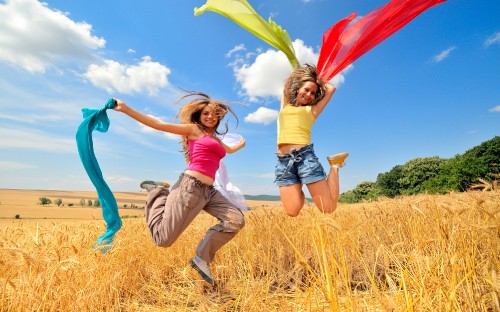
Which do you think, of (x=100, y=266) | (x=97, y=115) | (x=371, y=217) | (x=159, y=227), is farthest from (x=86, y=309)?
(x=371, y=217)

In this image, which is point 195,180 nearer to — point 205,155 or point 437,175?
point 205,155

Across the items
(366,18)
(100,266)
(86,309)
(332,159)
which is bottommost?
(86,309)

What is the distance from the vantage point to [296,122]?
3762 millimetres

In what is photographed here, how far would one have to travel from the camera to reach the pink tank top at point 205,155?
3.36m

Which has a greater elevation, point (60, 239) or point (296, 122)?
point (296, 122)

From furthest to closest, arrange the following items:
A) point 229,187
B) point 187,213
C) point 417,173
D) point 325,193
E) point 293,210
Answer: point 417,173, point 229,187, point 293,210, point 325,193, point 187,213

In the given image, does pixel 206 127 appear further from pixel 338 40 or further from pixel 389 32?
pixel 389 32

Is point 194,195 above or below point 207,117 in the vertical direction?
below

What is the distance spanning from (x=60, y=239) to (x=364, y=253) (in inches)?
130

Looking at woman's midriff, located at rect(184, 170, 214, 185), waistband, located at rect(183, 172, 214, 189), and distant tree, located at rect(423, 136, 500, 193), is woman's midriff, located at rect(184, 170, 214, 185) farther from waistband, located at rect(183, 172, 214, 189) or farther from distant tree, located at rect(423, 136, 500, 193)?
distant tree, located at rect(423, 136, 500, 193)

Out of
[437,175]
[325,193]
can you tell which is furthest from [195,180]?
[437,175]

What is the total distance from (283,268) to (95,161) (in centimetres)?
257

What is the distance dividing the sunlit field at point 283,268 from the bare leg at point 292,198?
33 cm

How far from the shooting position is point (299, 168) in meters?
3.69
